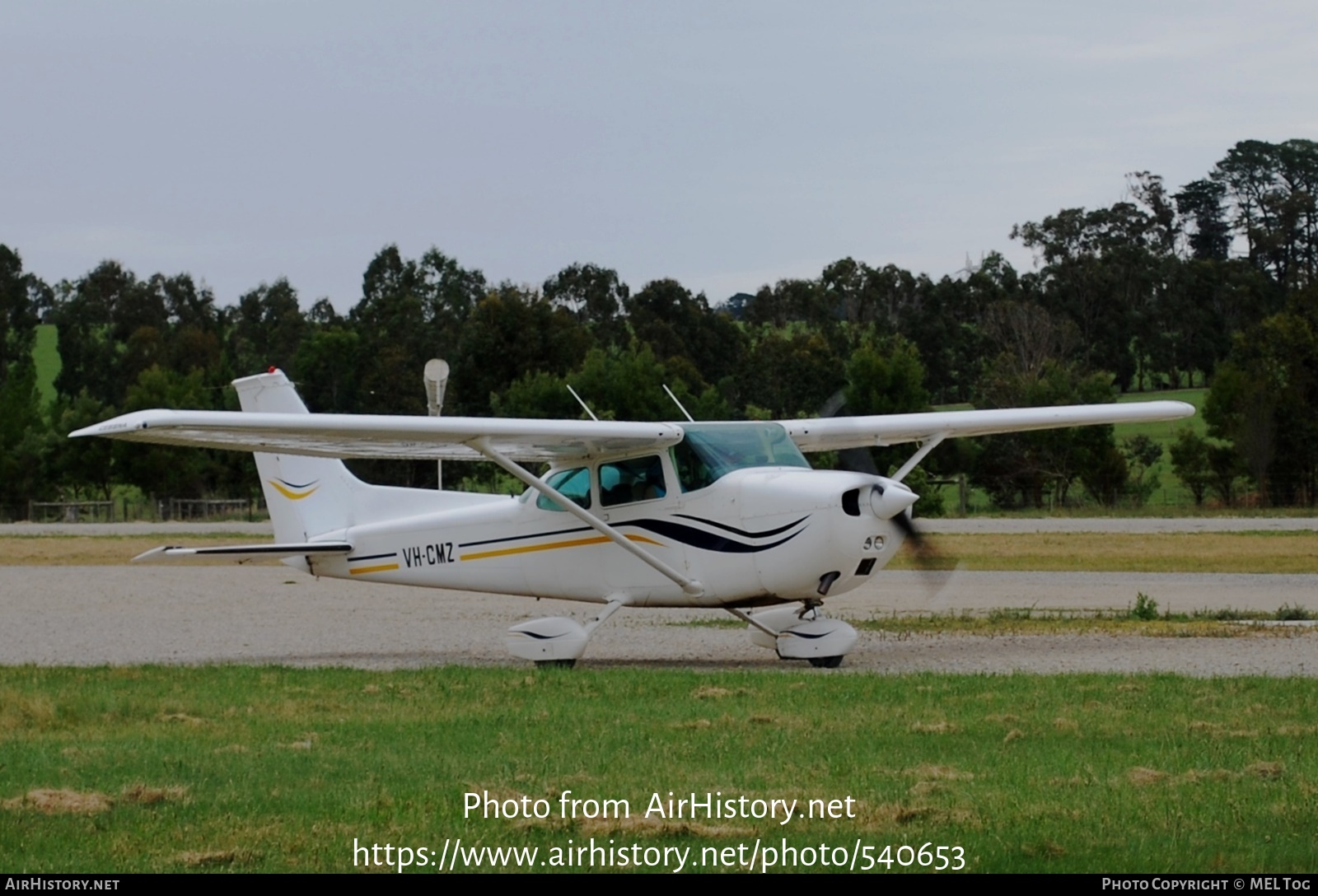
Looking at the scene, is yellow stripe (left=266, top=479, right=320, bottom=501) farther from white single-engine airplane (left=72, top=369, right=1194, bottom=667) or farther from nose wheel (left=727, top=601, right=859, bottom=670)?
nose wheel (left=727, top=601, right=859, bottom=670)

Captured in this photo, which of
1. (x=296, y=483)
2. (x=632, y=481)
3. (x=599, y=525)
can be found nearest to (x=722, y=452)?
(x=632, y=481)

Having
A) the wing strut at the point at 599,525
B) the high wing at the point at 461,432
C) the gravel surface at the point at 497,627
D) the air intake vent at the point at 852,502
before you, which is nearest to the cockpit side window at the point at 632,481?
the high wing at the point at 461,432

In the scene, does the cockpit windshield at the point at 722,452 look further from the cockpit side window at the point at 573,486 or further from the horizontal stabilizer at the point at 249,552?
the horizontal stabilizer at the point at 249,552

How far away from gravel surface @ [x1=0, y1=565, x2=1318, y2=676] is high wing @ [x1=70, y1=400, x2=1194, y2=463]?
83.1 inches

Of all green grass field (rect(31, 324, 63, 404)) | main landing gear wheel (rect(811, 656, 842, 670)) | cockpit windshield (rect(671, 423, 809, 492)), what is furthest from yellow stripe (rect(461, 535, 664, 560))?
green grass field (rect(31, 324, 63, 404))

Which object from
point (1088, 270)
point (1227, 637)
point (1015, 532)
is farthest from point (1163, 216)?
point (1227, 637)

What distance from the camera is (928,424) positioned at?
17.3 metres

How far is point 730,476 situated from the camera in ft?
48.9

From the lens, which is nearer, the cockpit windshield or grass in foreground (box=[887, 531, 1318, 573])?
the cockpit windshield

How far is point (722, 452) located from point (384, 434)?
10.3 ft

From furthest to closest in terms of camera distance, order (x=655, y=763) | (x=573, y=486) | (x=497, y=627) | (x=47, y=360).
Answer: (x=47, y=360)
(x=497, y=627)
(x=573, y=486)
(x=655, y=763)

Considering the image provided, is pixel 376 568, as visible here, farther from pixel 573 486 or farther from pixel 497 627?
pixel 497 627

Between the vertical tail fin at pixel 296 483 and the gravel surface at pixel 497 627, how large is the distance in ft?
4.30

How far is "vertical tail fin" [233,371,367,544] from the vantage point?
59.0 feet
